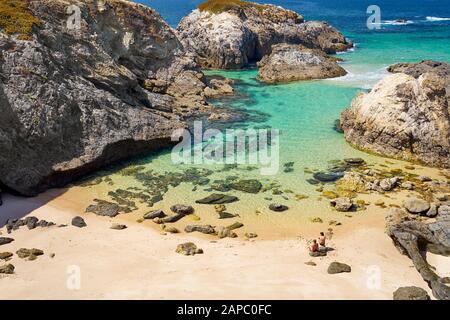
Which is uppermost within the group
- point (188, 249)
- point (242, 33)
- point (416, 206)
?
point (242, 33)

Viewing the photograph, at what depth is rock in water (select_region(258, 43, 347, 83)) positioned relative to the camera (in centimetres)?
6197

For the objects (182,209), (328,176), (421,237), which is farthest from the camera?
(328,176)

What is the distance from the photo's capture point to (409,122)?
35.1 meters

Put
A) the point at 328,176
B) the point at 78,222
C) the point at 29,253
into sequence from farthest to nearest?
the point at 328,176, the point at 78,222, the point at 29,253

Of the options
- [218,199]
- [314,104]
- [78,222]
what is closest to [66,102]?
[78,222]

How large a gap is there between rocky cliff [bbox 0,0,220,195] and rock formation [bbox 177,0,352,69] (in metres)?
25.5

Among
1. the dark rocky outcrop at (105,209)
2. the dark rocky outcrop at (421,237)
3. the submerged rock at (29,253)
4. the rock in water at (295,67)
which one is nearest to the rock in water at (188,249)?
the dark rocky outcrop at (105,209)

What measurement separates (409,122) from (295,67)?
1208 inches

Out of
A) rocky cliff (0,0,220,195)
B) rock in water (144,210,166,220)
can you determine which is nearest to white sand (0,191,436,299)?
rock in water (144,210,166,220)

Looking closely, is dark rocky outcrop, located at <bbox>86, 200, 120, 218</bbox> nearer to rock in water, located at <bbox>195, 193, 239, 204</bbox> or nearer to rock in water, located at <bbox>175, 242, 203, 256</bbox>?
rock in water, located at <bbox>195, 193, 239, 204</bbox>

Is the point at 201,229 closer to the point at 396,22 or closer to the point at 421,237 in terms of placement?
the point at 421,237

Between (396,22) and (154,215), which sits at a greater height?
(396,22)

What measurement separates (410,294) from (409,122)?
20653 millimetres

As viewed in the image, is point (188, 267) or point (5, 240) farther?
point (5, 240)
